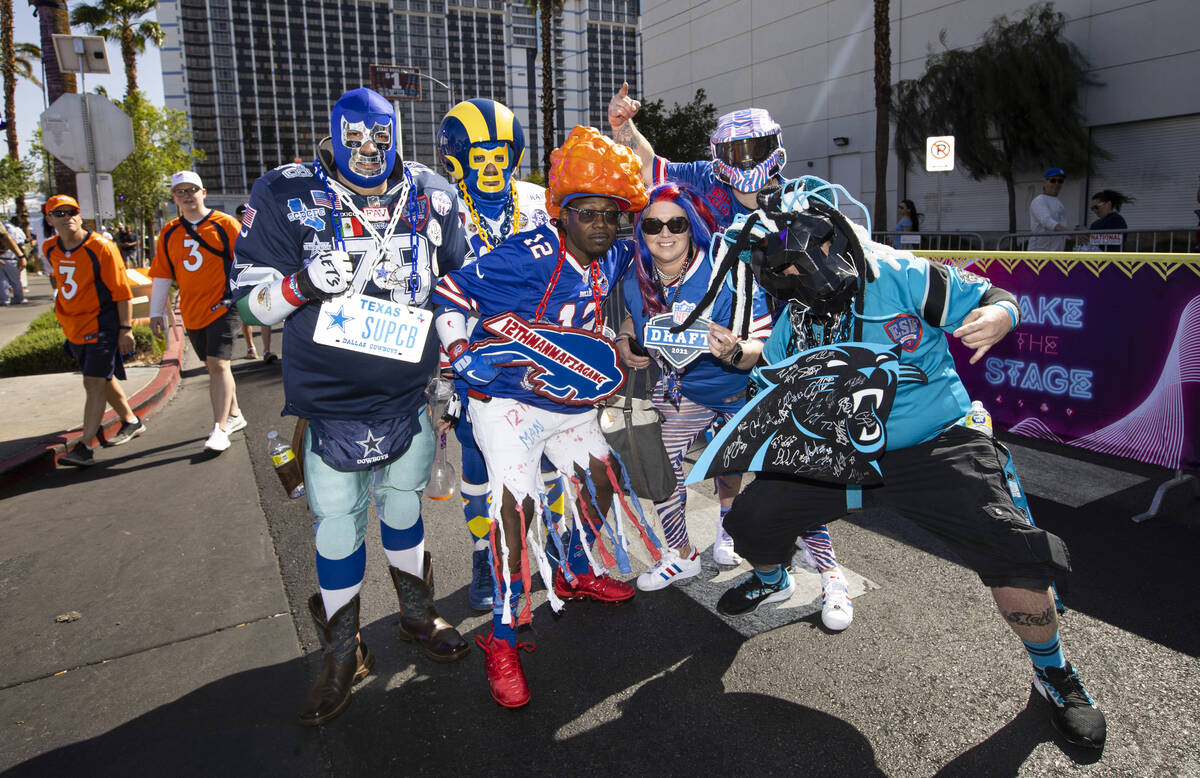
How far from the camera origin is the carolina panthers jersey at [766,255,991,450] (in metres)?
2.68

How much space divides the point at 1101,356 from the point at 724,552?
3.67m

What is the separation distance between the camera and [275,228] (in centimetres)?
289

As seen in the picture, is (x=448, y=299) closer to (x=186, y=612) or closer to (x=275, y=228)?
(x=275, y=228)

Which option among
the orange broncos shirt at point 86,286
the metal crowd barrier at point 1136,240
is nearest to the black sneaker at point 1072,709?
the orange broncos shirt at point 86,286

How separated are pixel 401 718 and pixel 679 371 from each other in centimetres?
187

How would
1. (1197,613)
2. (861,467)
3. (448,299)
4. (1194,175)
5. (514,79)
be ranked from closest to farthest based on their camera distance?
(861,467)
(448,299)
(1197,613)
(1194,175)
(514,79)

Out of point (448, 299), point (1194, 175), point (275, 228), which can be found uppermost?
point (1194, 175)

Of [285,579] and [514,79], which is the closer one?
[285,579]

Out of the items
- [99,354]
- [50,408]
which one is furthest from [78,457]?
[50,408]

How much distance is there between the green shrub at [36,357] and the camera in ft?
32.9

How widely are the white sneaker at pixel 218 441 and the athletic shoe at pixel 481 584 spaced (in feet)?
13.0

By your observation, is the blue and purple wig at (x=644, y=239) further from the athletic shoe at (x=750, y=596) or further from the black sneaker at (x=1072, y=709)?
the black sneaker at (x=1072, y=709)

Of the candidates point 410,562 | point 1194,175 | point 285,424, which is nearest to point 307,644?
point 410,562

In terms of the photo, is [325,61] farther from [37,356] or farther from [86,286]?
[86,286]
